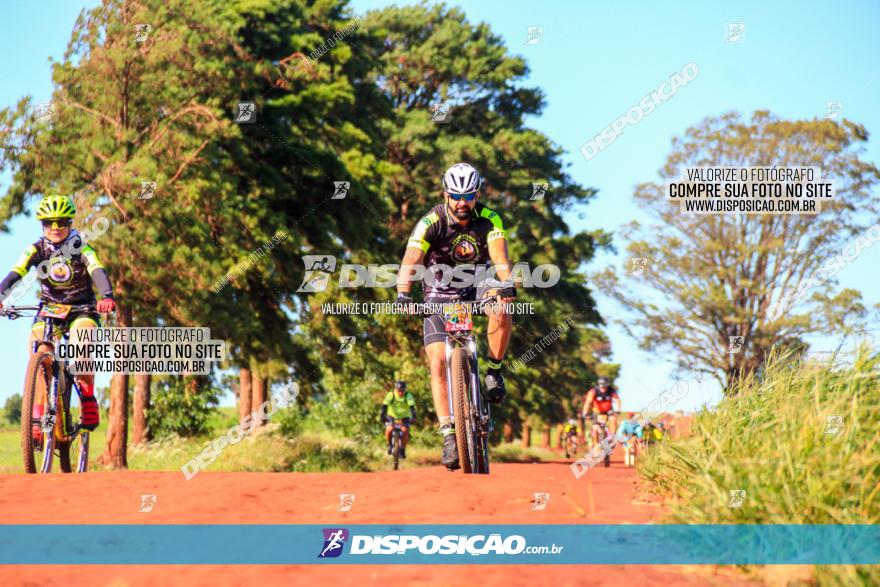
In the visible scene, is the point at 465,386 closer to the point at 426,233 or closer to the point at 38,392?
the point at 426,233

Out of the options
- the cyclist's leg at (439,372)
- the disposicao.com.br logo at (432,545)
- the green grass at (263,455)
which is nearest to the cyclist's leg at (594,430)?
the green grass at (263,455)

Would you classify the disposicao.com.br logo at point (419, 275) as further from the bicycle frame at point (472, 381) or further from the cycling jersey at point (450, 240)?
the bicycle frame at point (472, 381)

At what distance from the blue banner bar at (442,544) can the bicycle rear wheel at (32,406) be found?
417cm

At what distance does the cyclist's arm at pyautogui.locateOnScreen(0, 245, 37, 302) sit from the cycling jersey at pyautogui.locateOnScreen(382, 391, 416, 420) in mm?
11148

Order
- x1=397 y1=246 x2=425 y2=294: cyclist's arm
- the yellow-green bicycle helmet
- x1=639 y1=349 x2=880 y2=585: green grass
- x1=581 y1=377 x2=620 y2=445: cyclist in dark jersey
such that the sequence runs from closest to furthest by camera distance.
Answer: x1=639 y1=349 x2=880 y2=585: green grass < x1=397 y1=246 x2=425 y2=294: cyclist's arm < the yellow-green bicycle helmet < x1=581 y1=377 x2=620 y2=445: cyclist in dark jersey

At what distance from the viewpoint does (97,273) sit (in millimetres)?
9945

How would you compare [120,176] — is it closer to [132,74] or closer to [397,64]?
[132,74]

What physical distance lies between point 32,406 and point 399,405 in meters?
11.4

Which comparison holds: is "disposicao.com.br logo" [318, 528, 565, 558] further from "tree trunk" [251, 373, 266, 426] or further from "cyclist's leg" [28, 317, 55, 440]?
"tree trunk" [251, 373, 266, 426]

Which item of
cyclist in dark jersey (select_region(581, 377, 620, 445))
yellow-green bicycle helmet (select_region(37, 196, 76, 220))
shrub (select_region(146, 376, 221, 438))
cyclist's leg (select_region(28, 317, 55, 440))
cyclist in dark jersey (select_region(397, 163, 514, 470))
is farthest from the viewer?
shrub (select_region(146, 376, 221, 438))

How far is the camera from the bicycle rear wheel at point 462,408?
316 inches

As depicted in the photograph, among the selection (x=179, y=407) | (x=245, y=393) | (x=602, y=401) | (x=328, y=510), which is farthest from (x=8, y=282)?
(x=245, y=393)

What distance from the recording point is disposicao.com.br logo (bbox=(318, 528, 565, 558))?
16.7 ft

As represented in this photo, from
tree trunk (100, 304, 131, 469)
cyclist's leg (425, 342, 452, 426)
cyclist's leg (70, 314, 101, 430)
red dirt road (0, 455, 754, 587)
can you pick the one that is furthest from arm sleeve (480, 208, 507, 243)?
tree trunk (100, 304, 131, 469)
